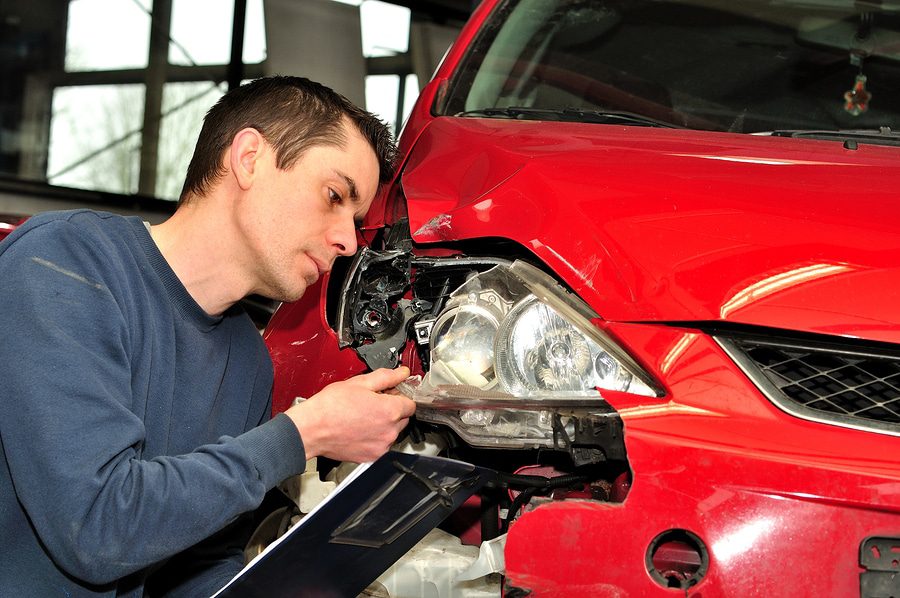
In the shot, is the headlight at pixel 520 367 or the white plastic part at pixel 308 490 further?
the white plastic part at pixel 308 490

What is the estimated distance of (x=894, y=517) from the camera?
143 cm

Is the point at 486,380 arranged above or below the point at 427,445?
above

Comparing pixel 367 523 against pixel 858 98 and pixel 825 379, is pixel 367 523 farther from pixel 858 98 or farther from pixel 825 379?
pixel 858 98

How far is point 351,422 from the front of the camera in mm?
1763

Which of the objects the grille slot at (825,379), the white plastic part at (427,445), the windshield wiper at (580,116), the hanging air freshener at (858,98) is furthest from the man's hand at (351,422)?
the hanging air freshener at (858,98)

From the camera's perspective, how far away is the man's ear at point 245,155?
6.31 feet

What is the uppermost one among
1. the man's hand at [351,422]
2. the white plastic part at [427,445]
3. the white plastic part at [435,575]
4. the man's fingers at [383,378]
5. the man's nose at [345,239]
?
the man's nose at [345,239]

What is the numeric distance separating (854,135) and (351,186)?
106 cm

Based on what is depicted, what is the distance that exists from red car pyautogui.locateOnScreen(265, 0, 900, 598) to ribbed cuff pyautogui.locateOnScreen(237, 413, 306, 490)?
22 centimetres

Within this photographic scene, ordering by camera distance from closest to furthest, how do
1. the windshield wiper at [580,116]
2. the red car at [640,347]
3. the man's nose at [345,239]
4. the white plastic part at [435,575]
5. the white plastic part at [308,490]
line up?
the red car at [640,347]
the white plastic part at [435,575]
the man's nose at [345,239]
the white plastic part at [308,490]
the windshield wiper at [580,116]

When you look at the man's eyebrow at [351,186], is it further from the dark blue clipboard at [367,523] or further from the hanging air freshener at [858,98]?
the hanging air freshener at [858,98]

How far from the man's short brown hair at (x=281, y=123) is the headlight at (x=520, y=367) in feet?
1.43

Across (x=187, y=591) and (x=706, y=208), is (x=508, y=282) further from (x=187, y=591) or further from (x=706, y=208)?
(x=187, y=591)

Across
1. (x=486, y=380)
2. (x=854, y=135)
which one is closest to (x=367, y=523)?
(x=486, y=380)
